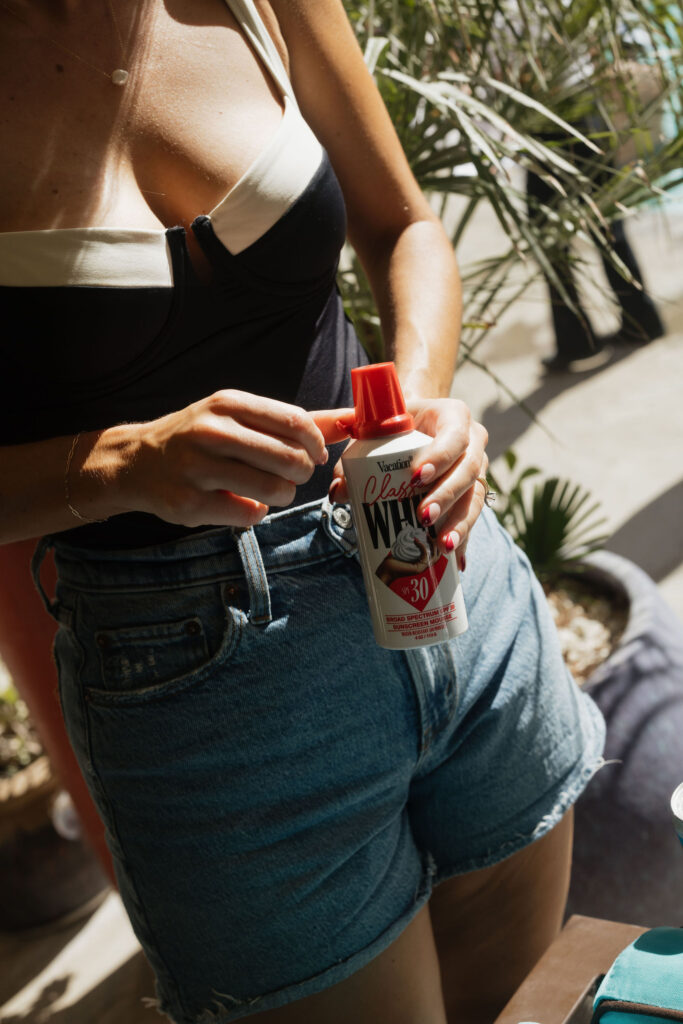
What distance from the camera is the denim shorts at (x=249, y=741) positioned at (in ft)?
3.00

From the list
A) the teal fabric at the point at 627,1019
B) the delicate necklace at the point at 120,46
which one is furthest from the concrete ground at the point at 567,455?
the teal fabric at the point at 627,1019

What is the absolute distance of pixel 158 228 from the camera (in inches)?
37.9

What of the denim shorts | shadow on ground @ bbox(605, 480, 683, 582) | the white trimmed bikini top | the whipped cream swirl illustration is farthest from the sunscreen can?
shadow on ground @ bbox(605, 480, 683, 582)

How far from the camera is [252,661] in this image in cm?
91

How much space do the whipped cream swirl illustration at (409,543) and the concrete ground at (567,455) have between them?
1.13 meters

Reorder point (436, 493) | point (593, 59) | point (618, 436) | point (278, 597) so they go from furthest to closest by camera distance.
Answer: point (618, 436)
point (593, 59)
point (278, 597)
point (436, 493)

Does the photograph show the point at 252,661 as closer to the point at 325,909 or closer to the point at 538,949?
the point at 325,909

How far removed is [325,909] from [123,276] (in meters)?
0.65

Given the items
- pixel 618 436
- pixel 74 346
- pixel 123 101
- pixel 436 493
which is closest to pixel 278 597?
pixel 436 493

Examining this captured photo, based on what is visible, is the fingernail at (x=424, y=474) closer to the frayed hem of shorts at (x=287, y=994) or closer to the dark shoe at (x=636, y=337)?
the frayed hem of shorts at (x=287, y=994)

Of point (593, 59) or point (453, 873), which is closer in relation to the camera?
point (453, 873)

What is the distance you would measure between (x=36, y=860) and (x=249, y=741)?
1.77 m

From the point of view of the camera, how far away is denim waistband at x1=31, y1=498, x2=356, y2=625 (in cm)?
91

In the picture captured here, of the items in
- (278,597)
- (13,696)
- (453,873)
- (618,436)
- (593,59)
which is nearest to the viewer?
(278,597)
